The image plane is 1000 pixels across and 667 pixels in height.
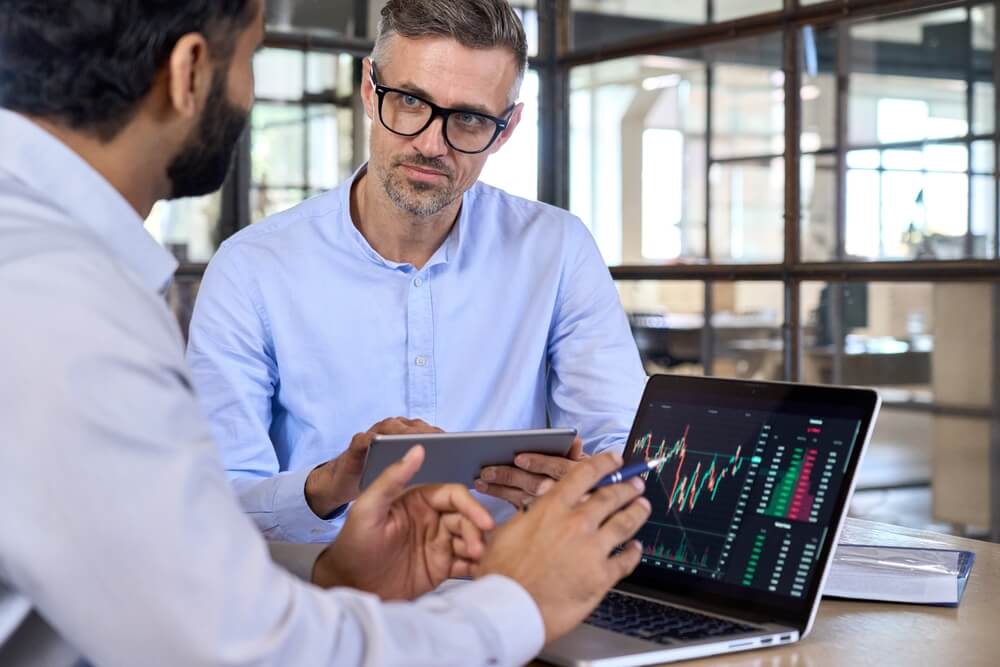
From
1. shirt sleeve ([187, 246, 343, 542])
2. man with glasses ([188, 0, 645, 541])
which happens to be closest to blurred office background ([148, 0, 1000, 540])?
man with glasses ([188, 0, 645, 541])

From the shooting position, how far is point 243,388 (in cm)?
212

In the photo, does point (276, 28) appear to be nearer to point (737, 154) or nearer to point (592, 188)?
point (592, 188)

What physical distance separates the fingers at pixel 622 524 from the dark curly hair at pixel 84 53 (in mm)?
583

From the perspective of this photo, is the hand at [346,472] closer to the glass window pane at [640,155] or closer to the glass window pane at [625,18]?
the glass window pane at [640,155]

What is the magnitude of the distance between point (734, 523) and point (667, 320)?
282 cm

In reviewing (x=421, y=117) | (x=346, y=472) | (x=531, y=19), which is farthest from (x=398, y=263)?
(x=531, y=19)

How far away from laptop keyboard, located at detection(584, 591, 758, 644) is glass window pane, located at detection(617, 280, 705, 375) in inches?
108

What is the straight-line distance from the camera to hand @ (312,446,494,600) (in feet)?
4.22

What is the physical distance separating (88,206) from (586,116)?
3.63 meters

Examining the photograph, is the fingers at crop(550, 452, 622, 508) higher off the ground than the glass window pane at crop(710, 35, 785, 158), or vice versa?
the glass window pane at crop(710, 35, 785, 158)

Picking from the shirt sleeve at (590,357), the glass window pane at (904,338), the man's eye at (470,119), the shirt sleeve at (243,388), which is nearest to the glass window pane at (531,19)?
the glass window pane at (904,338)

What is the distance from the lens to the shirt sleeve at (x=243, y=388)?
1.87m

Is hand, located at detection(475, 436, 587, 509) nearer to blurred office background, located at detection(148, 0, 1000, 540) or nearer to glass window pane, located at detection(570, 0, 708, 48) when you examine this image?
blurred office background, located at detection(148, 0, 1000, 540)

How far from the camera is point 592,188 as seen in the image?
4590 mm
